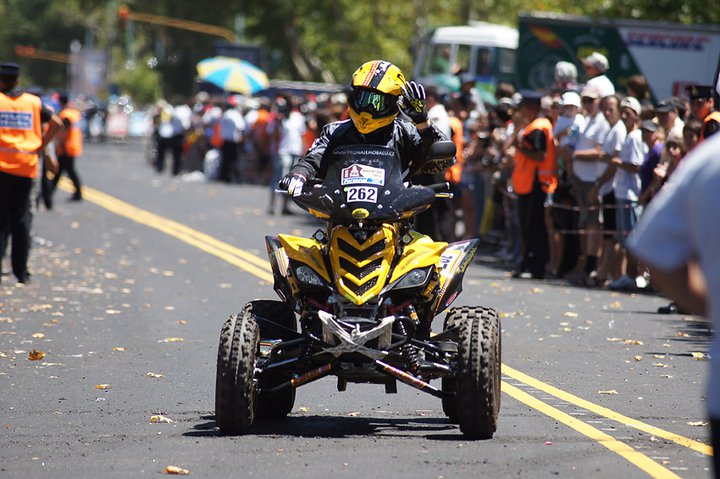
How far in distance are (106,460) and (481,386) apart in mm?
1881

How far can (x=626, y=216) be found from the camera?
51.0 ft

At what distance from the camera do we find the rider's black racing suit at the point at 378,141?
810cm

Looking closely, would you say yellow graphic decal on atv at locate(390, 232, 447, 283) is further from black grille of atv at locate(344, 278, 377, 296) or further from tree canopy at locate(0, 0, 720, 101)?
tree canopy at locate(0, 0, 720, 101)

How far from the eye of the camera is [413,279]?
301 inches

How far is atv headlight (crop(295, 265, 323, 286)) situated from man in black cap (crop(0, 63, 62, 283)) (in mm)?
7609

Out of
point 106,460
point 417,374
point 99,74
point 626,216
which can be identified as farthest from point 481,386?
point 99,74

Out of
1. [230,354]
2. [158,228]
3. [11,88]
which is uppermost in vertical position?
[11,88]

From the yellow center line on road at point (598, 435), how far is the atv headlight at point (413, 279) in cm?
117

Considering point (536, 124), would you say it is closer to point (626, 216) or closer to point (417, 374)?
point (626, 216)

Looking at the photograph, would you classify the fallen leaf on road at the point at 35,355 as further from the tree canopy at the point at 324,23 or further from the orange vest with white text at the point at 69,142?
the tree canopy at the point at 324,23

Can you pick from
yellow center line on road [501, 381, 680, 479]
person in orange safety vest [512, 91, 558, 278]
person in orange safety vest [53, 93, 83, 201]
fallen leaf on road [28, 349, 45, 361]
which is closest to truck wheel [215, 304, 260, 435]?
yellow center line on road [501, 381, 680, 479]

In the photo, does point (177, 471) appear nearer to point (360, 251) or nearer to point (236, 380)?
point (236, 380)

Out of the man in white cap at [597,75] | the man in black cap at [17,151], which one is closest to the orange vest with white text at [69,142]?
the man in black cap at [17,151]

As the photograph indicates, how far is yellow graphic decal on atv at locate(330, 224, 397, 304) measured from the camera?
298 inches
